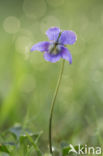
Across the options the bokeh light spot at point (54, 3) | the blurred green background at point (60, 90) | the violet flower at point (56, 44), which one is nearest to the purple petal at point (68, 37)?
the violet flower at point (56, 44)

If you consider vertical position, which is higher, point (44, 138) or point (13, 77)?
point (13, 77)

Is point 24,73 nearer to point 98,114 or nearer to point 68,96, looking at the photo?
point 68,96

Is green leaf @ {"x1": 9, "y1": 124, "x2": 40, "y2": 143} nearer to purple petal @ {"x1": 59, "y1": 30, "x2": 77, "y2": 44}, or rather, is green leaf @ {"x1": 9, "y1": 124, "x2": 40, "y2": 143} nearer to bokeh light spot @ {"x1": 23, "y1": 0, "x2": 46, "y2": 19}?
purple petal @ {"x1": 59, "y1": 30, "x2": 77, "y2": 44}

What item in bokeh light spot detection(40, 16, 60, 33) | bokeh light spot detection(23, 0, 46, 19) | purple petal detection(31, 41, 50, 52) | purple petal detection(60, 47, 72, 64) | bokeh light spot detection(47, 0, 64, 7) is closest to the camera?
purple petal detection(60, 47, 72, 64)

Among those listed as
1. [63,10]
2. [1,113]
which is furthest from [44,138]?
[63,10]

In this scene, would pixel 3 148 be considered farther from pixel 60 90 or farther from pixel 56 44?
pixel 60 90

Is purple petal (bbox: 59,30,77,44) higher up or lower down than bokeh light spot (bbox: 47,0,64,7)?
lower down

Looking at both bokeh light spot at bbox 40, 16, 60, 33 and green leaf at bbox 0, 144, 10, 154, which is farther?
bokeh light spot at bbox 40, 16, 60, 33

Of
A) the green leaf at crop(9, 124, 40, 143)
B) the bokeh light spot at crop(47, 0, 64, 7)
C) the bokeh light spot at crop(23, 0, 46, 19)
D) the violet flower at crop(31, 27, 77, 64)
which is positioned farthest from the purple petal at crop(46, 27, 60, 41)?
the bokeh light spot at crop(47, 0, 64, 7)
